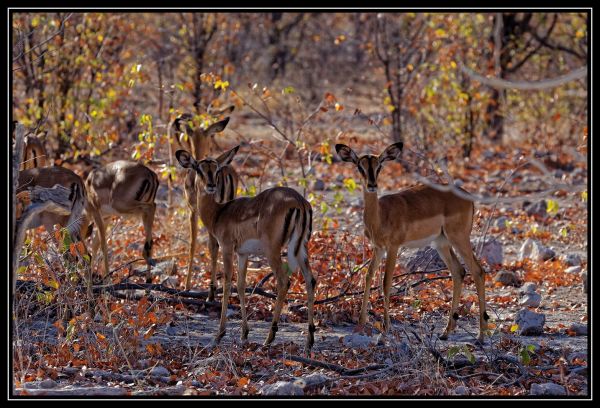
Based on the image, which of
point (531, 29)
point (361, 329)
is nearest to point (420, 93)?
point (531, 29)

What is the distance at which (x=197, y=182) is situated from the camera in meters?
8.45

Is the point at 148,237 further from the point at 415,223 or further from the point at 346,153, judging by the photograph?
the point at 415,223

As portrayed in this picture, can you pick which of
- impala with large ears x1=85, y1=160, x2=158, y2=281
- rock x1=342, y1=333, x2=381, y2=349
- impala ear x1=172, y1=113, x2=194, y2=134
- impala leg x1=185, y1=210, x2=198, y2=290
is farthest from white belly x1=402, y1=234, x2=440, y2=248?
impala ear x1=172, y1=113, x2=194, y2=134

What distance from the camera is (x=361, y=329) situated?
793 cm

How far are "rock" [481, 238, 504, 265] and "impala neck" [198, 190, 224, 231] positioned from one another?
3.43 metres

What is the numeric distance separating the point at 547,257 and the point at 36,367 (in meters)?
5.88

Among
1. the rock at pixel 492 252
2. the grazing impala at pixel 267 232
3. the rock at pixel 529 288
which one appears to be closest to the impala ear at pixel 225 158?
the grazing impala at pixel 267 232

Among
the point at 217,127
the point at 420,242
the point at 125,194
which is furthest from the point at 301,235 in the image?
the point at 217,127

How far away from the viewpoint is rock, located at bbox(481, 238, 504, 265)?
10500mm

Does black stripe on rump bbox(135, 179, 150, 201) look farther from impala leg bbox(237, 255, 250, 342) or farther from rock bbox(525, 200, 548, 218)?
rock bbox(525, 200, 548, 218)

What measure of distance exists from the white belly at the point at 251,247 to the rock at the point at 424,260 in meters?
2.21

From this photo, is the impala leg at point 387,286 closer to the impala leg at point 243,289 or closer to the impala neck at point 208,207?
the impala leg at point 243,289

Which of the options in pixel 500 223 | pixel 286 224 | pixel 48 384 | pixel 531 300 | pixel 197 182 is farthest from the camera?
pixel 500 223

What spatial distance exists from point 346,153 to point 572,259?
11.2ft
